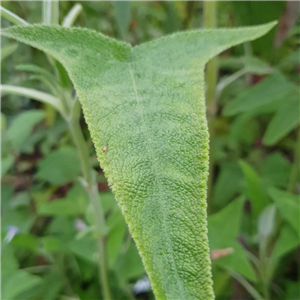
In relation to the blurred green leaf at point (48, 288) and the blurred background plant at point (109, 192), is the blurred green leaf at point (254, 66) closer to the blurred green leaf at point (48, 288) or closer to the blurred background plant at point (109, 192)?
the blurred background plant at point (109, 192)

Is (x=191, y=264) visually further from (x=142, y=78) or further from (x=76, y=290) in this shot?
(x=76, y=290)

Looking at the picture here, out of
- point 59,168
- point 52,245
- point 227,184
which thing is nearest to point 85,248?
point 52,245

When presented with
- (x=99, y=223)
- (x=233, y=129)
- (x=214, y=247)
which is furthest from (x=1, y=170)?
(x=233, y=129)

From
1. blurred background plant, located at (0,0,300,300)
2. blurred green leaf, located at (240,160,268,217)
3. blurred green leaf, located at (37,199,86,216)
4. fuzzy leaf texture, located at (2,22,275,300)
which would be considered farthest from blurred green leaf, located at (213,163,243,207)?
fuzzy leaf texture, located at (2,22,275,300)

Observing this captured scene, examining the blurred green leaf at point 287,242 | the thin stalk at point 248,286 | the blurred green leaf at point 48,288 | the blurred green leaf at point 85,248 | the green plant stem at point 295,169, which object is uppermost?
the green plant stem at point 295,169

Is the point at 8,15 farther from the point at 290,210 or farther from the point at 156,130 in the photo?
the point at 290,210

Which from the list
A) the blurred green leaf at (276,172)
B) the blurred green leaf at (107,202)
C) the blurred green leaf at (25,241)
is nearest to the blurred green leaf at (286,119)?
the blurred green leaf at (276,172)
